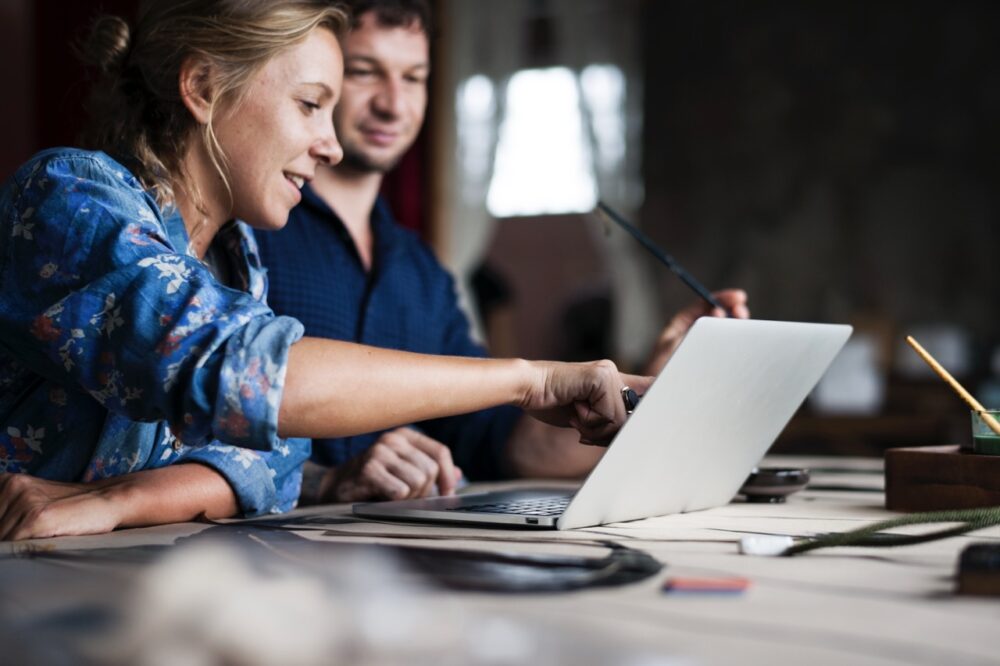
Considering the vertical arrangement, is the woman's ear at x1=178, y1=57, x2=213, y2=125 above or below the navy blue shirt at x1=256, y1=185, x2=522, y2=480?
above

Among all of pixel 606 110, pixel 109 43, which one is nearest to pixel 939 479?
pixel 109 43

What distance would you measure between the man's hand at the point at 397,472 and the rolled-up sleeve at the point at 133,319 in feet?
1.28

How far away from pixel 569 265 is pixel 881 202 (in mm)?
1925

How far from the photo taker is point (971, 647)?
0.50m

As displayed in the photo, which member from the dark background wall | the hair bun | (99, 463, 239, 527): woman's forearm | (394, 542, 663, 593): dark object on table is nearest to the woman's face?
the hair bun

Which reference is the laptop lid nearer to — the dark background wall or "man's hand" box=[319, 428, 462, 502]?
"man's hand" box=[319, 428, 462, 502]

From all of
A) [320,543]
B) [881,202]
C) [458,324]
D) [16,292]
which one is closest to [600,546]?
[320,543]

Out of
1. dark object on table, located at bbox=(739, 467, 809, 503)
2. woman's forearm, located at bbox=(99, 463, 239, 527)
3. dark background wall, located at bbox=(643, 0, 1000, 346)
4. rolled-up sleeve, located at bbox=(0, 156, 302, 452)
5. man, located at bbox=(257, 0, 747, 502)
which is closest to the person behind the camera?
rolled-up sleeve, located at bbox=(0, 156, 302, 452)

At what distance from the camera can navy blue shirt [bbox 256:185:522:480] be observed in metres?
1.72

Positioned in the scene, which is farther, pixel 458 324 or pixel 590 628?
pixel 458 324

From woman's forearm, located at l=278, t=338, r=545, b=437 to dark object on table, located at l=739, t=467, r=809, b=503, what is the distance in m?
0.38

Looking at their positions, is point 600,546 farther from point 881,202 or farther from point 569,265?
point 569,265

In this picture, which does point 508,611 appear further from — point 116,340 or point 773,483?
point 773,483

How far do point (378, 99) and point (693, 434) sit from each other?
3.63 feet
